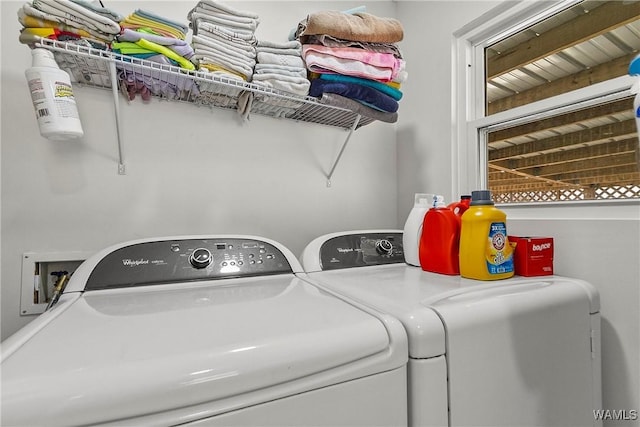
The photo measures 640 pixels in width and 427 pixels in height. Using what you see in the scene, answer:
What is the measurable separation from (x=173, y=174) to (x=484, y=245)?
52.2 inches

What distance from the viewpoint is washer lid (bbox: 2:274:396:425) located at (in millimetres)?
452

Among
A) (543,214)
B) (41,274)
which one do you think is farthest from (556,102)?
(41,274)

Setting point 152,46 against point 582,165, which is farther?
point 582,165

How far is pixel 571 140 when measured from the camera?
139 cm

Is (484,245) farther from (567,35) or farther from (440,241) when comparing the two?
(567,35)

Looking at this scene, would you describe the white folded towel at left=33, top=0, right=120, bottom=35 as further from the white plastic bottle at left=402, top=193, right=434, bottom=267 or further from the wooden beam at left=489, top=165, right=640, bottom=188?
the wooden beam at left=489, top=165, right=640, bottom=188

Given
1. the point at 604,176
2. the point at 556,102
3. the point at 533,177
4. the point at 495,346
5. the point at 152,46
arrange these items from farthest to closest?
1. the point at 533,177
2. the point at 556,102
3. the point at 604,176
4. the point at 152,46
5. the point at 495,346

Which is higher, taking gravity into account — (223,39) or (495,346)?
(223,39)

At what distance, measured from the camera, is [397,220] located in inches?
83.4

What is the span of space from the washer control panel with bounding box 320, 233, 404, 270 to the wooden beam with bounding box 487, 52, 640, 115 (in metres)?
0.83

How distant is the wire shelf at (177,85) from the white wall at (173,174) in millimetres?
67

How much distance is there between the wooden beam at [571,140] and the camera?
1235 mm

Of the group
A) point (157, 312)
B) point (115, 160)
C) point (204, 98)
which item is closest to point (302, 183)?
point (204, 98)

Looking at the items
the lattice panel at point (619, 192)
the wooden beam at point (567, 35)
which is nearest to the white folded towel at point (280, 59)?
the wooden beam at point (567, 35)
